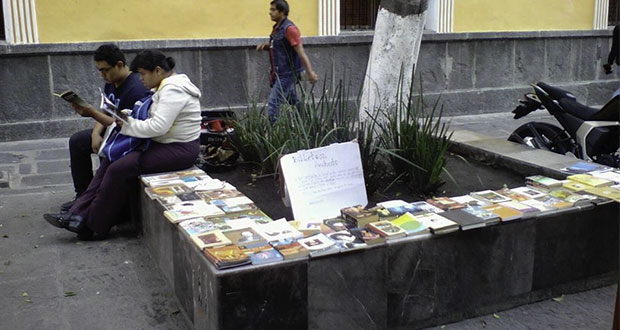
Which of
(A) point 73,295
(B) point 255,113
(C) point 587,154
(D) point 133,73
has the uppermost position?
(D) point 133,73

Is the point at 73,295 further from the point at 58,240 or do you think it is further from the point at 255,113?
the point at 255,113

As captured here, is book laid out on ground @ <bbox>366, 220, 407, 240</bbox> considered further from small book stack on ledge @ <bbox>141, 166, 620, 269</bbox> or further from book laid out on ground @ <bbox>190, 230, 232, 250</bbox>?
book laid out on ground @ <bbox>190, 230, 232, 250</bbox>

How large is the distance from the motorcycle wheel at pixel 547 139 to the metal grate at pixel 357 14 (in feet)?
15.3

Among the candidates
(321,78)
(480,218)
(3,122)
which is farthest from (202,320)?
(321,78)

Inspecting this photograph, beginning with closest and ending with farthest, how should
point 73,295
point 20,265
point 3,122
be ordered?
1. point 73,295
2. point 20,265
3. point 3,122

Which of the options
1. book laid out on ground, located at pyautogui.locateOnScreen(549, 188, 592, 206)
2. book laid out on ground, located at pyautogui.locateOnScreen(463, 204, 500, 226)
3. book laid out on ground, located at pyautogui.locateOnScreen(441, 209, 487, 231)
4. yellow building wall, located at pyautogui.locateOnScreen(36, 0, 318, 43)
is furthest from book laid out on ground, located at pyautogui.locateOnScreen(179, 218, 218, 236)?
yellow building wall, located at pyautogui.locateOnScreen(36, 0, 318, 43)

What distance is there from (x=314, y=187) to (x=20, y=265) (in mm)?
1879

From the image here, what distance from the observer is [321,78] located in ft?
32.0

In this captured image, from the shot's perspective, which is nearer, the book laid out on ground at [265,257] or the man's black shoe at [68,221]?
the book laid out on ground at [265,257]

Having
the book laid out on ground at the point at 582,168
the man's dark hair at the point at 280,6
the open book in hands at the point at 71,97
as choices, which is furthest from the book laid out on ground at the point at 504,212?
the man's dark hair at the point at 280,6

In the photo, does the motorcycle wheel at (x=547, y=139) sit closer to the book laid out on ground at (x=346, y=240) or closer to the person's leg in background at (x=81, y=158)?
the book laid out on ground at (x=346, y=240)

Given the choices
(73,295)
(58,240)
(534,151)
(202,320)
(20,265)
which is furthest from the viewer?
(534,151)

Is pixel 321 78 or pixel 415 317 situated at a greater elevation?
pixel 321 78

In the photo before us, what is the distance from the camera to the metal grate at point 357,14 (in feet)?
33.8
